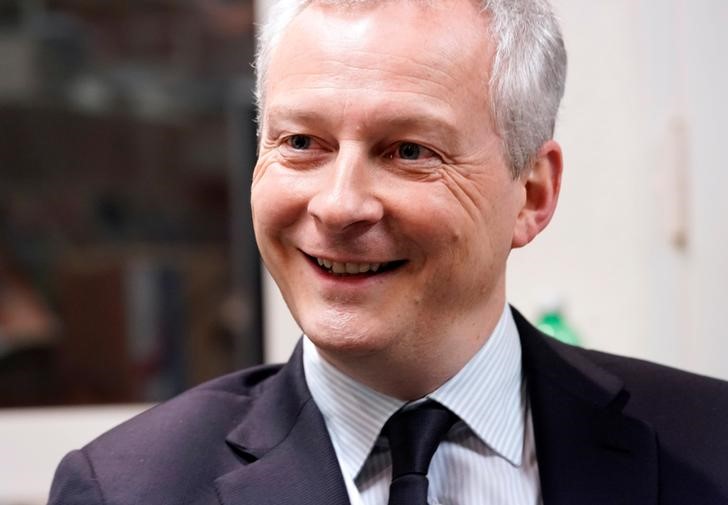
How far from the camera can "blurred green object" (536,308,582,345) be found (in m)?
2.35

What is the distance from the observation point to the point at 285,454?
1.42m

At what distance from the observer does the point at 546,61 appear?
1447mm

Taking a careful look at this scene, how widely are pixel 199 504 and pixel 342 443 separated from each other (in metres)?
0.20

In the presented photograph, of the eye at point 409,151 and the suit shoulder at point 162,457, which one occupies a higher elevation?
the eye at point 409,151

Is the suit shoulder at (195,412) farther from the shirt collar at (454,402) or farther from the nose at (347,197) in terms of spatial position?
the nose at (347,197)

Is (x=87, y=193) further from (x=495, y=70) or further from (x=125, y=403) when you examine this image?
(x=495, y=70)

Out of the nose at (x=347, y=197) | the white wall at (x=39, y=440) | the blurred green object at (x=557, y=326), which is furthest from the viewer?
the white wall at (x=39, y=440)

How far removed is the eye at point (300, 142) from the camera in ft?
4.40

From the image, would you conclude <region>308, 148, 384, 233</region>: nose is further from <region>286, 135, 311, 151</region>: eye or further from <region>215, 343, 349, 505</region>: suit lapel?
<region>215, 343, 349, 505</region>: suit lapel

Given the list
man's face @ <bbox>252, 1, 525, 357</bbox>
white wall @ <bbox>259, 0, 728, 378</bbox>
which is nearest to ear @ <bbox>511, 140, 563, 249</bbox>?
man's face @ <bbox>252, 1, 525, 357</bbox>

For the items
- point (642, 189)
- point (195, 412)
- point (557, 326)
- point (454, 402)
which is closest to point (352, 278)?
point (454, 402)

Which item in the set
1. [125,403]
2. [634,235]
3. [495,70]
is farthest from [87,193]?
[495,70]

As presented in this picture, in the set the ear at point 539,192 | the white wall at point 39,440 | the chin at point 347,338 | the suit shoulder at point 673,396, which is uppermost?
the ear at point 539,192

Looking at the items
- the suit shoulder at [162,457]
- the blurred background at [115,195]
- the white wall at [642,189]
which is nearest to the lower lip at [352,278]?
the suit shoulder at [162,457]
